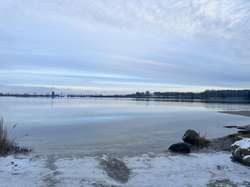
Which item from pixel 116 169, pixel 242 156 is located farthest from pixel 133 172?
pixel 242 156

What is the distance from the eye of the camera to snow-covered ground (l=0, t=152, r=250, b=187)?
8.61m

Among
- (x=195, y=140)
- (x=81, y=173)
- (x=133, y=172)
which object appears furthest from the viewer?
(x=195, y=140)

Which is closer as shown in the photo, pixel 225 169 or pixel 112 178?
pixel 112 178

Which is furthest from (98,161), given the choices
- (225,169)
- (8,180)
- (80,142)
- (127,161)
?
(80,142)

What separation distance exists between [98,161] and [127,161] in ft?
3.86

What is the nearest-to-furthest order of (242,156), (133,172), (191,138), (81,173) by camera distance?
(81,173) < (133,172) < (242,156) < (191,138)

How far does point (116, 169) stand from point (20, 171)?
291 cm

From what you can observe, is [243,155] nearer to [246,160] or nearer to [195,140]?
[246,160]

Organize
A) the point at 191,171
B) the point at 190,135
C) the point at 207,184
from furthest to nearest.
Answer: the point at 190,135 < the point at 191,171 < the point at 207,184

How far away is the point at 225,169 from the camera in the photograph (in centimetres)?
1083

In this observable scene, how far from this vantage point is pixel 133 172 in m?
10.0

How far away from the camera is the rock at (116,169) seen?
9.35 m

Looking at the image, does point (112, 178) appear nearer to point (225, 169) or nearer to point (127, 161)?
point (127, 161)

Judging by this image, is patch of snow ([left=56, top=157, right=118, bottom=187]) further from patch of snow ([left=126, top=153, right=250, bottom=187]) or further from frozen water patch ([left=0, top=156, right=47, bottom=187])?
patch of snow ([left=126, top=153, right=250, bottom=187])
